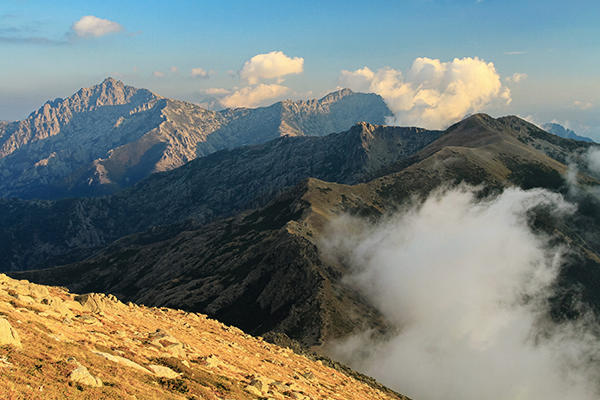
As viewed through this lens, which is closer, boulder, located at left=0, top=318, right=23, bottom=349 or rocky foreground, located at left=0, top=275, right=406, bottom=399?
rocky foreground, located at left=0, top=275, right=406, bottom=399

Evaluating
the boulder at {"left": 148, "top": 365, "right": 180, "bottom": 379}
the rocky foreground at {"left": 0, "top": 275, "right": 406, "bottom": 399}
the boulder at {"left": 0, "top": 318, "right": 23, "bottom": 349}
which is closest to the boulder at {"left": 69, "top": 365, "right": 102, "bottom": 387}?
the rocky foreground at {"left": 0, "top": 275, "right": 406, "bottom": 399}

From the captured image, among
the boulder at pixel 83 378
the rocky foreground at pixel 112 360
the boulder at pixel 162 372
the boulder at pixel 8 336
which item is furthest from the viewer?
the boulder at pixel 162 372

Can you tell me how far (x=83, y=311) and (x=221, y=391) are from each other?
2602 cm

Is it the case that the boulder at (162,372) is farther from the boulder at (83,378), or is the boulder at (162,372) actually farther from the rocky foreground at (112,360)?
the boulder at (83,378)

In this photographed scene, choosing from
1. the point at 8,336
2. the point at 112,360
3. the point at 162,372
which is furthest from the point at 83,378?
the point at 162,372

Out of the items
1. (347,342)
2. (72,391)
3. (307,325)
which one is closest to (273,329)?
(307,325)

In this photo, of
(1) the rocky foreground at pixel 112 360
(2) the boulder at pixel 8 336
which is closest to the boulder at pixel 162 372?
(1) the rocky foreground at pixel 112 360

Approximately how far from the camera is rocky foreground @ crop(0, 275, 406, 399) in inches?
1121

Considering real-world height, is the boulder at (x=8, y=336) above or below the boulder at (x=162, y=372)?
above

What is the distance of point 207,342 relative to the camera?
61906mm

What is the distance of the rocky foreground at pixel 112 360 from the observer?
93.4 ft

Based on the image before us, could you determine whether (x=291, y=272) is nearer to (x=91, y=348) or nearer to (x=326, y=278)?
(x=326, y=278)

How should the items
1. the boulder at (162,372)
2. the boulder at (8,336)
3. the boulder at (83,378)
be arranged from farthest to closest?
the boulder at (162,372) < the boulder at (8,336) < the boulder at (83,378)

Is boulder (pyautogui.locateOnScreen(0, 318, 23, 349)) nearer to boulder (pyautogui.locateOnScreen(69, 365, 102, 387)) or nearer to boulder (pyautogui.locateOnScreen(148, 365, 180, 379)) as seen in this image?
boulder (pyautogui.locateOnScreen(69, 365, 102, 387))
